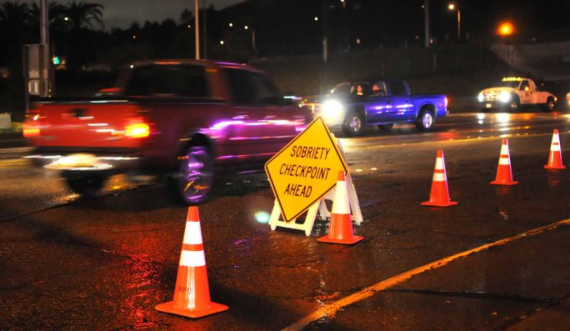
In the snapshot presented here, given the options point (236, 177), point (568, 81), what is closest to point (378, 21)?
point (568, 81)

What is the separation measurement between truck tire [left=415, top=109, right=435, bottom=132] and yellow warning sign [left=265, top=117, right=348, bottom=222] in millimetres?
16981

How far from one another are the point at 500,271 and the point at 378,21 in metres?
154

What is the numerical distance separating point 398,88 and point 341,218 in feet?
55.3

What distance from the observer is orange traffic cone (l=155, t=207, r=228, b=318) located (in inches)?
231

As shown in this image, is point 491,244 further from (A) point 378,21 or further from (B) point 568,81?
(A) point 378,21

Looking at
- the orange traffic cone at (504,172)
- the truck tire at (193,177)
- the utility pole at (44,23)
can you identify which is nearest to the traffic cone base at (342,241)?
the truck tire at (193,177)

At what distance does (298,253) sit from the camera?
8.00 m

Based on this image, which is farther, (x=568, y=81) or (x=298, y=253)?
(x=568, y=81)

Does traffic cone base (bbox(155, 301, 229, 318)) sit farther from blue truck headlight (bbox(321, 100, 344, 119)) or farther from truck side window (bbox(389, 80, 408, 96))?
truck side window (bbox(389, 80, 408, 96))

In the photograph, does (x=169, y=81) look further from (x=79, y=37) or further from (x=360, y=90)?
(x=79, y=37)

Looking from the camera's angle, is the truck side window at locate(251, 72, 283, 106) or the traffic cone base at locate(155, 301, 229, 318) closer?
the traffic cone base at locate(155, 301, 229, 318)

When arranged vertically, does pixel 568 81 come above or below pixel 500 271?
above

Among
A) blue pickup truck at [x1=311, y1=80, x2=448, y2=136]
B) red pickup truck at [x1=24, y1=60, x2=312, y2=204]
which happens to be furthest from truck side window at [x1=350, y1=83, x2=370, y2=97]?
red pickup truck at [x1=24, y1=60, x2=312, y2=204]

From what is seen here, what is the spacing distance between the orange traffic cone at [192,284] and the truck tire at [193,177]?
4628 mm
